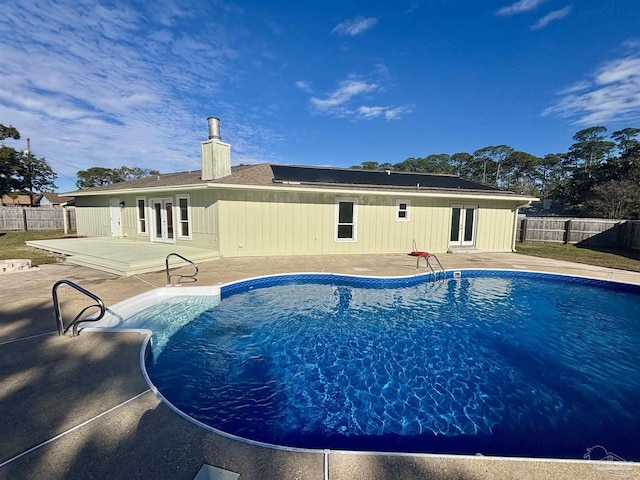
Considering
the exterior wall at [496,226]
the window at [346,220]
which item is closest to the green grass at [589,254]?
the exterior wall at [496,226]

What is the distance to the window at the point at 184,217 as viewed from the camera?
11.1 meters

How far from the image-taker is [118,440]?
2.16 meters

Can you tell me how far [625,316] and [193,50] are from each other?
1560 cm

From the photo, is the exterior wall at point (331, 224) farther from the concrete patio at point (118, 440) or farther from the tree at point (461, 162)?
the tree at point (461, 162)

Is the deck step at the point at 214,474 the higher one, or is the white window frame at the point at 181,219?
the white window frame at the point at 181,219

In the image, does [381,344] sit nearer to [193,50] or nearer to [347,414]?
[347,414]

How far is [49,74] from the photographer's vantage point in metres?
12.9

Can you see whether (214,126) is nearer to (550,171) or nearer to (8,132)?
(8,132)

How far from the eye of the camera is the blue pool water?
2.96 meters

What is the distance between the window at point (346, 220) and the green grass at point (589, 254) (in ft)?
27.0

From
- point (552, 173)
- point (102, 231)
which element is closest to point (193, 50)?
point (102, 231)

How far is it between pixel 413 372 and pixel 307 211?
800 cm

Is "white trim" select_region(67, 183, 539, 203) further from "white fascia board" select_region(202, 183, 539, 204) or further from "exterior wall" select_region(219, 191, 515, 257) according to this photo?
"exterior wall" select_region(219, 191, 515, 257)

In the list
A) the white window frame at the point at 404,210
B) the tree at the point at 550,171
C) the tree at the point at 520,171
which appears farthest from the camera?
the tree at the point at 520,171
